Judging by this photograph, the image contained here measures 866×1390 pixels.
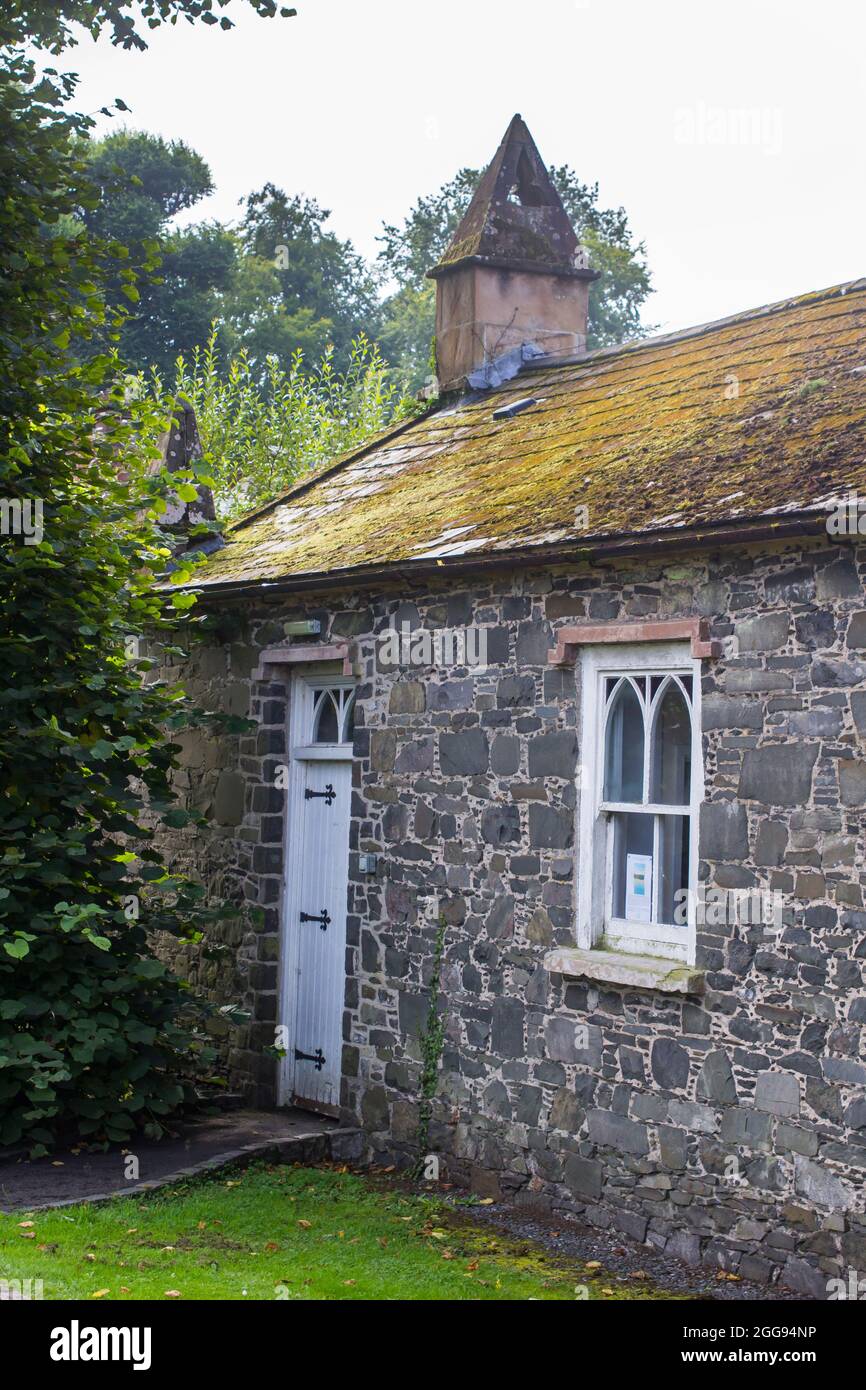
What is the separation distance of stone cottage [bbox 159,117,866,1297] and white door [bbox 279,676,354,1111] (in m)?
0.03

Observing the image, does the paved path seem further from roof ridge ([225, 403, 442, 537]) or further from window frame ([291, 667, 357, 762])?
roof ridge ([225, 403, 442, 537])

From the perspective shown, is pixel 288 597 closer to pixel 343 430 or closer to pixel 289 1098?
pixel 289 1098

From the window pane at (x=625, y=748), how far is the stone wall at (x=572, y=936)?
0.21m

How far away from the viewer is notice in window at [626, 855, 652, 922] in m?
8.21

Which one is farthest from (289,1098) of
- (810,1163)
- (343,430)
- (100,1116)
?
(343,430)

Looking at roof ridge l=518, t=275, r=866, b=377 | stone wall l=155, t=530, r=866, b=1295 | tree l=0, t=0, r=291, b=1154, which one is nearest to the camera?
stone wall l=155, t=530, r=866, b=1295

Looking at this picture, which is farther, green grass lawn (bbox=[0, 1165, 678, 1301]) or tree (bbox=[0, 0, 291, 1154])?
tree (bbox=[0, 0, 291, 1154])

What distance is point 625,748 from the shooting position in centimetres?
839

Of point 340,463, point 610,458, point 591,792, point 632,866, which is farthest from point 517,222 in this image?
point 632,866

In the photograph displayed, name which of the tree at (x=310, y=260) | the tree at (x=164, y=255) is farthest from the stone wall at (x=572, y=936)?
the tree at (x=310, y=260)

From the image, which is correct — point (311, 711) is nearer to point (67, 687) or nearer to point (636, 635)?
point (67, 687)

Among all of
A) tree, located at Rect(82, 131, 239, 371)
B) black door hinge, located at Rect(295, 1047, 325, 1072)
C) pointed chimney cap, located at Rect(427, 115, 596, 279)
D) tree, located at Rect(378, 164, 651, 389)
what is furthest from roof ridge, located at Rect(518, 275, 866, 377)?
tree, located at Rect(378, 164, 651, 389)

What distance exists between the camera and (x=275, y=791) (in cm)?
1131

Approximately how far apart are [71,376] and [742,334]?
4.74 metres
